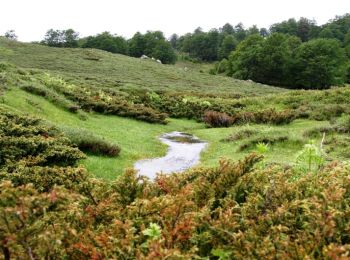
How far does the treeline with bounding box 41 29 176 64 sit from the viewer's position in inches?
4670

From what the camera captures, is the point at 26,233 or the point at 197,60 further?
the point at 197,60

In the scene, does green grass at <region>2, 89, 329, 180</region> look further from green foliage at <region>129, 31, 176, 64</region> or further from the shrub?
green foliage at <region>129, 31, 176, 64</region>

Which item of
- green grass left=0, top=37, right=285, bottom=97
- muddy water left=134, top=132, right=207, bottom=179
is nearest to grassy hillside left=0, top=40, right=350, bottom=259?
muddy water left=134, top=132, right=207, bottom=179

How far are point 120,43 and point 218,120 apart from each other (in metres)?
94.6

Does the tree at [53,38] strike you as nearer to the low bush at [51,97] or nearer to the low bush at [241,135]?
the low bush at [51,97]

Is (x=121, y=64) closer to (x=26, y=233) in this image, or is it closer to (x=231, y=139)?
(x=231, y=139)

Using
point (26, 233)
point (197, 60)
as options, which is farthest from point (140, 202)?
point (197, 60)

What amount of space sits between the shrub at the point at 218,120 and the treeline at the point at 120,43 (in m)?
85.1

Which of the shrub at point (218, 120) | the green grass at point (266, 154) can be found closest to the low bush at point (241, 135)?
the green grass at point (266, 154)

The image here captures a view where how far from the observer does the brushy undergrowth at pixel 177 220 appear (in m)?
3.03

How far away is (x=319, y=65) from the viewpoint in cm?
9150

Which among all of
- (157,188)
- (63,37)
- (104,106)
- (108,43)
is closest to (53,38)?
(63,37)

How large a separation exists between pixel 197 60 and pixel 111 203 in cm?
14925

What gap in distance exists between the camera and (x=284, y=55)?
94625mm
